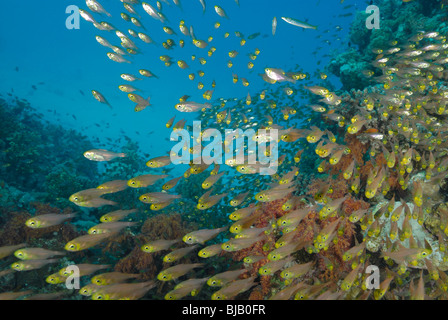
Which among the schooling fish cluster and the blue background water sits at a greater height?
the blue background water

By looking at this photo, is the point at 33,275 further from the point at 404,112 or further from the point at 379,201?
the point at 404,112

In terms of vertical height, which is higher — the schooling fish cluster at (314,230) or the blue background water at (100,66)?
the blue background water at (100,66)

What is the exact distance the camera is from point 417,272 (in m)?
4.52

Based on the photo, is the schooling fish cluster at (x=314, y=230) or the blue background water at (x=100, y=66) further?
the blue background water at (x=100, y=66)

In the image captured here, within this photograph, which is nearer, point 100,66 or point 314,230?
point 314,230

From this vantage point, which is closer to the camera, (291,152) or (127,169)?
(291,152)

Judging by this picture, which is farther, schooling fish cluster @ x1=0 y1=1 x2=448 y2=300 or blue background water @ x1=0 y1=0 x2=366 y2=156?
blue background water @ x1=0 y1=0 x2=366 y2=156

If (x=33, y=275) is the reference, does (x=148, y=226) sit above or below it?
above

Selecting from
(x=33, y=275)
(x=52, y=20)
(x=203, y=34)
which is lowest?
(x=33, y=275)

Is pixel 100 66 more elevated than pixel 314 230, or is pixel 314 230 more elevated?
pixel 100 66
